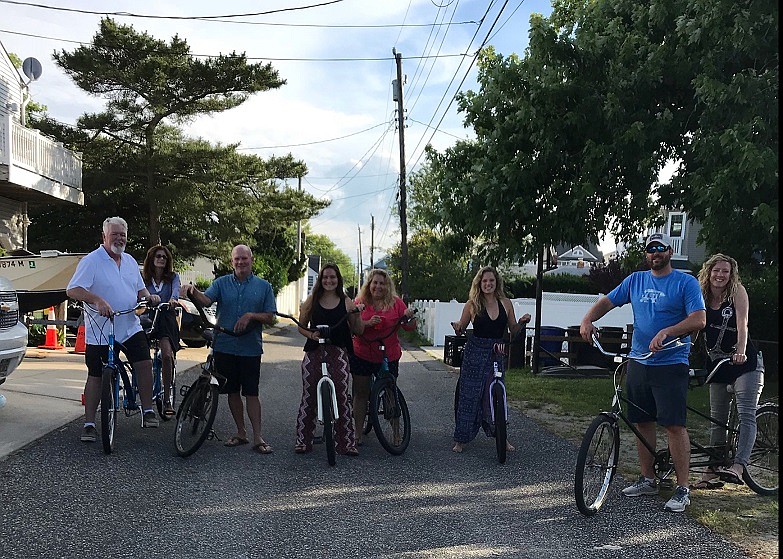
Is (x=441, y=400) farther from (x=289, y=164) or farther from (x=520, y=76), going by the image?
(x=289, y=164)

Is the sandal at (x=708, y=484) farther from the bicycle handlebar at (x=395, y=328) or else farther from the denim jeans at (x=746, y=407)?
the bicycle handlebar at (x=395, y=328)

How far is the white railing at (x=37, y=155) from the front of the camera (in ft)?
56.3

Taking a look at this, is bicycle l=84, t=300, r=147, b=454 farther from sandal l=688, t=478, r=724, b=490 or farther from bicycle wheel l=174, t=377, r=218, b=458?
sandal l=688, t=478, r=724, b=490

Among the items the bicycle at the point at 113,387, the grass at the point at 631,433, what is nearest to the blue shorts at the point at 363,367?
the bicycle at the point at 113,387

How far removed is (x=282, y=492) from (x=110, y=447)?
187cm

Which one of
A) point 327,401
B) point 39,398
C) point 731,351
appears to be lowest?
point 39,398

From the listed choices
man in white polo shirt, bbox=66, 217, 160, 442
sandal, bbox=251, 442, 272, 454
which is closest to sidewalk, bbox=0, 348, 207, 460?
man in white polo shirt, bbox=66, 217, 160, 442

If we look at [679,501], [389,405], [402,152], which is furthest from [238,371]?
[402,152]

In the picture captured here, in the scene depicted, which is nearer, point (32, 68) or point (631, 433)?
point (631, 433)

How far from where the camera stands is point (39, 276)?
15.3 metres

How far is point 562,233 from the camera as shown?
39.2ft

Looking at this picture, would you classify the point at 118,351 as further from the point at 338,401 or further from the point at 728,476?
the point at 728,476

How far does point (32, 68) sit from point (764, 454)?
64.7 ft

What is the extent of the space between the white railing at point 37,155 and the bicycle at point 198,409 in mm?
12211
